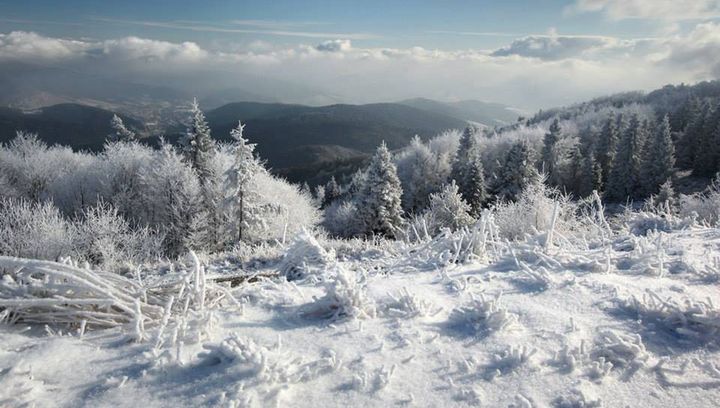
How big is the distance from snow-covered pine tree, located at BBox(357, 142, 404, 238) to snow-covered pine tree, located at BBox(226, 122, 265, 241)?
27.9 feet

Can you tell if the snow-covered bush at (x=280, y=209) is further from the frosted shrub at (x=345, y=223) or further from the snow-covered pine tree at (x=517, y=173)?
the snow-covered pine tree at (x=517, y=173)

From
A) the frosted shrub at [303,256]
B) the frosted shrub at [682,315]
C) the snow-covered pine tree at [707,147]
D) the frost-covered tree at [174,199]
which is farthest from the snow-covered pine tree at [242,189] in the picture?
the snow-covered pine tree at [707,147]

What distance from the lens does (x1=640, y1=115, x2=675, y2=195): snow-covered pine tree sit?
40719 millimetres

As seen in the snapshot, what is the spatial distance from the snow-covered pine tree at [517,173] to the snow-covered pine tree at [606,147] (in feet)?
61.8

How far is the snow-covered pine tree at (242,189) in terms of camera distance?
1021 inches

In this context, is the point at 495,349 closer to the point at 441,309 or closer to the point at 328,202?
the point at 441,309

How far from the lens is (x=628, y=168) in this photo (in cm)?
4294

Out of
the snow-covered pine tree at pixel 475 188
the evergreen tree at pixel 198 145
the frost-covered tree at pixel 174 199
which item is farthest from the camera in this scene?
the snow-covered pine tree at pixel 475 188

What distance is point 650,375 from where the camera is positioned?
114 inches

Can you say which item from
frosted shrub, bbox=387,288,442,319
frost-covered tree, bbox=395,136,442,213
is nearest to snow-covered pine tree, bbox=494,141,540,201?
frost-covered tree, bbox=395,136,442,213

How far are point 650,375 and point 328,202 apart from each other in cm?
6383

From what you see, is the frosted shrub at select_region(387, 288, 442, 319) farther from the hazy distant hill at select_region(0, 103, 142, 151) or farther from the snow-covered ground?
the hazy distant hill at select_region(0, 103, 142, 151)

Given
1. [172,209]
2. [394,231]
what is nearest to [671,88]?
[394,231]

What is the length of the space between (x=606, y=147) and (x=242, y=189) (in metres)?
48.1
